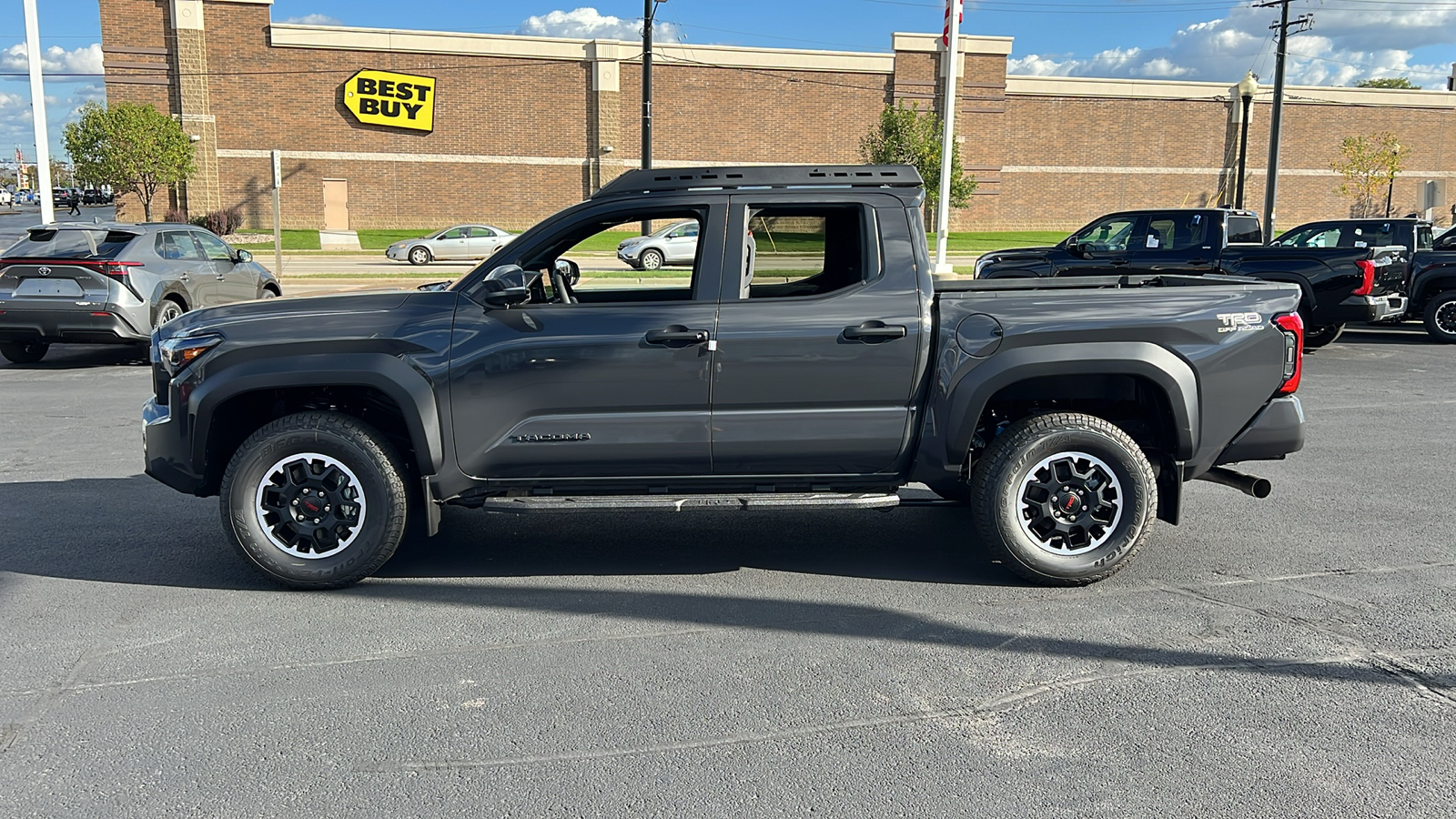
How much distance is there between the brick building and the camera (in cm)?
4222

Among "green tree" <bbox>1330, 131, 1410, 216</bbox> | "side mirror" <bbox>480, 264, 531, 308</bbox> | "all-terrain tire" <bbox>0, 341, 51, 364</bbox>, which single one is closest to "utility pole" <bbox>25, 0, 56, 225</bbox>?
"all-terrain tire" <bbox>0, 341, 51, 364</bbox>

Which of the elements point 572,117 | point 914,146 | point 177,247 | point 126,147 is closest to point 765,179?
point 177,247

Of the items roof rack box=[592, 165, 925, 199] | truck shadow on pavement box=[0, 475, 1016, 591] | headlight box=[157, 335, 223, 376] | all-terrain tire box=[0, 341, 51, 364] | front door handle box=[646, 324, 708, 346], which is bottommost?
truck shadow on pavement box=[0, 475, 1016, 591]

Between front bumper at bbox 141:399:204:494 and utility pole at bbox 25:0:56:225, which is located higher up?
utility pole at bbox 25:0:56:225

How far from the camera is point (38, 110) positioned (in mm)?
19797

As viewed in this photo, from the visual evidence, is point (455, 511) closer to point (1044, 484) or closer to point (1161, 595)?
point (1044, 484)

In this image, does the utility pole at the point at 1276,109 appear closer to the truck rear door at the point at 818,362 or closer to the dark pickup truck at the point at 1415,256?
the dark pickup truck at the point at 1415,256

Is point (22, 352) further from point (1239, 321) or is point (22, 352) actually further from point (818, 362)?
point (1239, 321)

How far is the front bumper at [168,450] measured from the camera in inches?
205

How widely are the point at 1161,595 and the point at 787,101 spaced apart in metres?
43.6

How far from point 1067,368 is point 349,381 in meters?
3.27

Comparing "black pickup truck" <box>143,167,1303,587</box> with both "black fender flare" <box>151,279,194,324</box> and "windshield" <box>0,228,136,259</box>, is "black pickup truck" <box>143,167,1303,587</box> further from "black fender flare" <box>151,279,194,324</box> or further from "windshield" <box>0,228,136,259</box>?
"windshield" <box>0,228,136,259</box>

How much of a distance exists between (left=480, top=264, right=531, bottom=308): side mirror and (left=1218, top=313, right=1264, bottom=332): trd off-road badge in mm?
3200

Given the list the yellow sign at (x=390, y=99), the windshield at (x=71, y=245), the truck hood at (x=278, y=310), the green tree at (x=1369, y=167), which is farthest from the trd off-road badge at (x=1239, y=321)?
the green tree at (x=1369, y=167)
